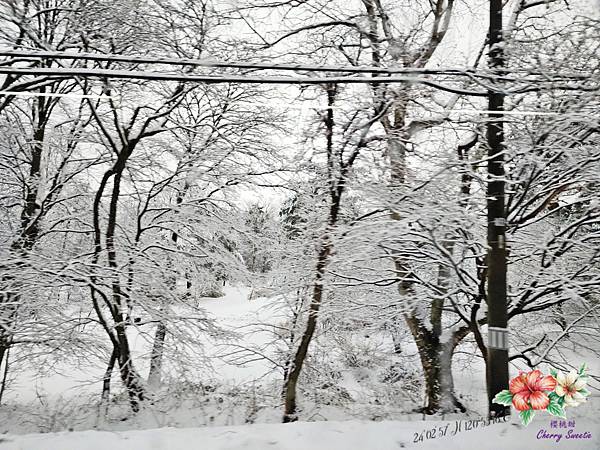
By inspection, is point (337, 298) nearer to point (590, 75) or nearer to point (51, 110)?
point (590, 75)

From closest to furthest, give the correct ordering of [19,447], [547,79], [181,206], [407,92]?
1. [19,447]
2. [547,79]
3. [407,92]
4. [181,206]

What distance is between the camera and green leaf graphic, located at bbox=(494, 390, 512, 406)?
116 inches

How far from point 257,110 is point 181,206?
1.83m

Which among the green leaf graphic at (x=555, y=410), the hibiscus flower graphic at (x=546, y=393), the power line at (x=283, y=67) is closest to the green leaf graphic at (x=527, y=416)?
the hibiscus flower graphic at (x=546, y=393)

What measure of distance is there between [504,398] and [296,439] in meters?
1.56

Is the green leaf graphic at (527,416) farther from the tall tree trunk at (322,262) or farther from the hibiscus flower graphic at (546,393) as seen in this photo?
the tall tree trunk at (322,262)

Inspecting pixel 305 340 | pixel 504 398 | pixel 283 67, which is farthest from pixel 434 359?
pixel 283 67

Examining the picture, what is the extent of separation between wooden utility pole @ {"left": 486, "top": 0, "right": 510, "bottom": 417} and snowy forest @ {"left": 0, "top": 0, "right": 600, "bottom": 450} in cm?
2

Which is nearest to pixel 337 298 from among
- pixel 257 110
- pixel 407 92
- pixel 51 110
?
pixel 407 92

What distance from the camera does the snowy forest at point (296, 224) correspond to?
3.29m

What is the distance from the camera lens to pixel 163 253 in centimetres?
581

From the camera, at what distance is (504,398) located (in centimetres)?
298

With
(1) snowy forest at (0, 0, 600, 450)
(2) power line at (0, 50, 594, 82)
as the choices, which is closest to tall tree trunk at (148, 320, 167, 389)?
(1) snowy forest at (0, 0, 600, 450)

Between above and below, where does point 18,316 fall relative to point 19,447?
above
